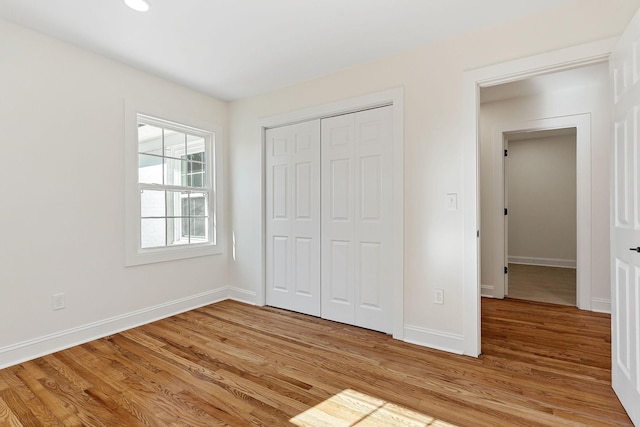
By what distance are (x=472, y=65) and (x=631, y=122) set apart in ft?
3.78


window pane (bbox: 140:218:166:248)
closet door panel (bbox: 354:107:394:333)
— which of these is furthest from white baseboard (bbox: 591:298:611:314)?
window pane (bbox: 140:218:166:248)

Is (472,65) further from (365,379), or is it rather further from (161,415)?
(161,415)

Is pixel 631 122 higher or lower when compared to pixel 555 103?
lower

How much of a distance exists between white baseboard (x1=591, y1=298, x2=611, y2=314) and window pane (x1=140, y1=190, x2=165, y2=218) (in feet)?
16.3

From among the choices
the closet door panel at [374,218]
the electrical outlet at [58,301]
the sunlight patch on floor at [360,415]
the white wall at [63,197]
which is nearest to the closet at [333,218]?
the closet door panel at [374,218]

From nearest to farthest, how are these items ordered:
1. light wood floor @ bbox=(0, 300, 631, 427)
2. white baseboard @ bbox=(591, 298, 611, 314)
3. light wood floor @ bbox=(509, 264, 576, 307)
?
light wood floor @ bbox=(0, 300, 631, 427), white baseboard @ bbox=(591, 298, 611, 314), light wood floor @ bbox=(509, 264, 576, 307)

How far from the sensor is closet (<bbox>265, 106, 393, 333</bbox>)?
9.62ft

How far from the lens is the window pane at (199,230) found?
12.4 ft

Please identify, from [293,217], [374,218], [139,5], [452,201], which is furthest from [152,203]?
[452,201]

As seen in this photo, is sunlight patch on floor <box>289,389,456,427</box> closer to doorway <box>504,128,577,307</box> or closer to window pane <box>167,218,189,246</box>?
window pane <box>167,218,189,246</box>

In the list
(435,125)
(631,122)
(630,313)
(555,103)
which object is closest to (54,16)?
(435,125)

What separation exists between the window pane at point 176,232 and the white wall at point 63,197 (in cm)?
35

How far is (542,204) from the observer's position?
6.21 metres

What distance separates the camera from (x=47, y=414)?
1763 mm
